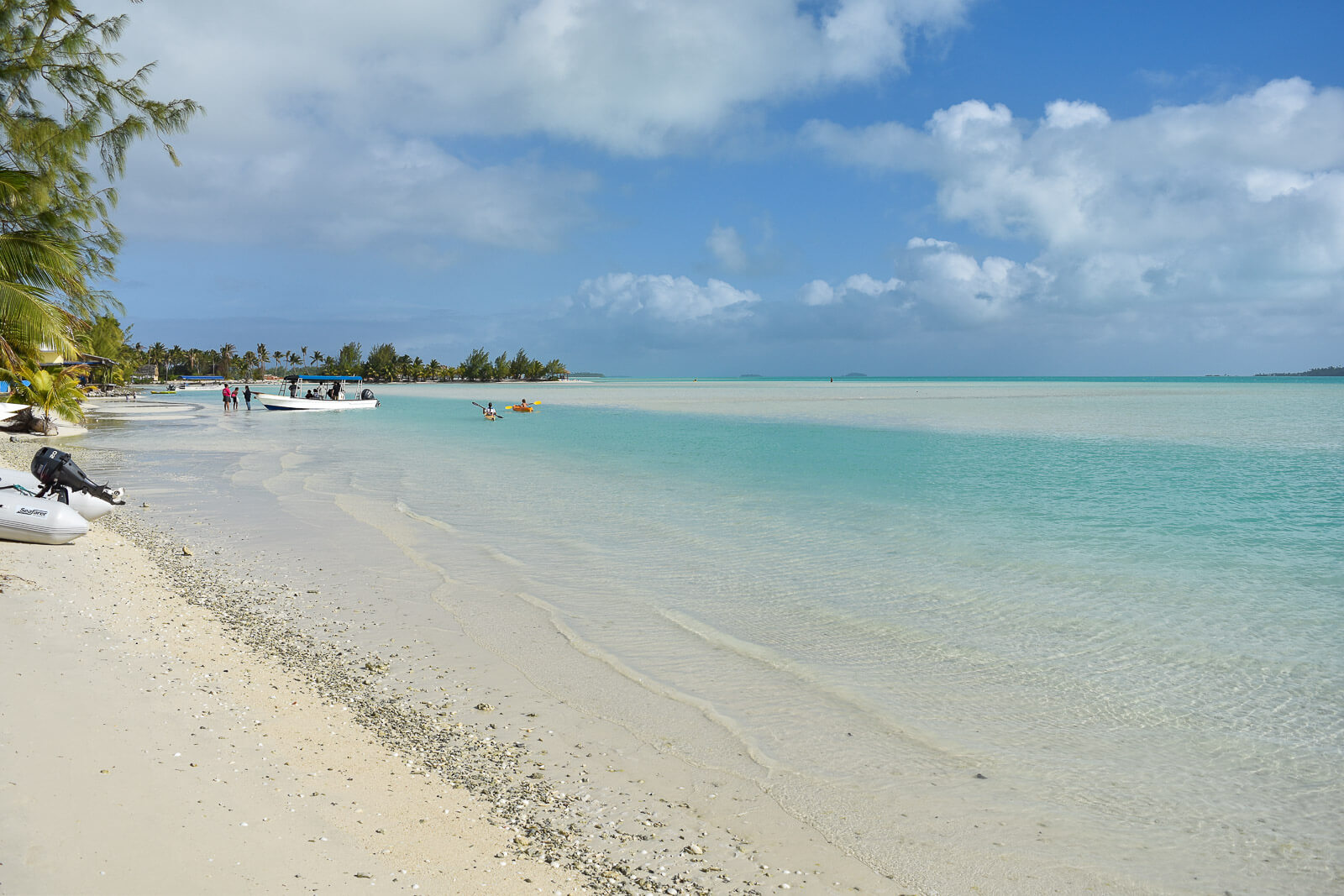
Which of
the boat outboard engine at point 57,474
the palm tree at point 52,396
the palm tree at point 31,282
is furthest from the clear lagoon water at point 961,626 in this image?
the palm tree at point 52,396

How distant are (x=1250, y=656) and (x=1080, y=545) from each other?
499 centimetres

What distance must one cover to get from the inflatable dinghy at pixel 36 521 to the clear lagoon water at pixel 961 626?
3.42 m

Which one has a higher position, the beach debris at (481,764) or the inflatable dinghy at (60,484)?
the inflatable dinghy at (60,484)

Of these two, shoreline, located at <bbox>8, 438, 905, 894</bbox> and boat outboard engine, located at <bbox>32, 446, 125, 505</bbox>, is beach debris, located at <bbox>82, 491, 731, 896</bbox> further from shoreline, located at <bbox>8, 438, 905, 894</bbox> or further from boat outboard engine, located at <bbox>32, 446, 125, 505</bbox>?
boat outboard engine, located at <bbox>32, 446, 125, 505</bbox>

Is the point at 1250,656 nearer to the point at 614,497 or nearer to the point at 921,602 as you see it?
the point at 921,602

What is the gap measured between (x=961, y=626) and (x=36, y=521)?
9.76 meters

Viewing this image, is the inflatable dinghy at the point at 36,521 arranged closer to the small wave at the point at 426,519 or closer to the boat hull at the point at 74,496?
the boat hull at the point at 74,496

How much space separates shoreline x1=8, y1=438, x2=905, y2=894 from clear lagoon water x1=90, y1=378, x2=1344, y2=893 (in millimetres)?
788

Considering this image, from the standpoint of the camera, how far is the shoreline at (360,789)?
3479 mm

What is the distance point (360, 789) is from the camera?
4.17 meters

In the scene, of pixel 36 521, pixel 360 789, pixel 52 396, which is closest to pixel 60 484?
pixel 36 521

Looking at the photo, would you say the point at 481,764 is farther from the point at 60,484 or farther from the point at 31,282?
the point at 31,282

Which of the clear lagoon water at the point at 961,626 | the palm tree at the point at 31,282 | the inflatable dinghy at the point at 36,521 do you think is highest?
the palm tree at the point at 31,282

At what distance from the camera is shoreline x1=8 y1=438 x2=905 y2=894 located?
137 inches
